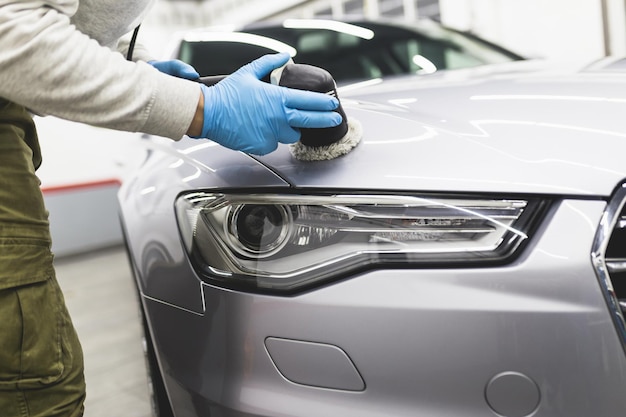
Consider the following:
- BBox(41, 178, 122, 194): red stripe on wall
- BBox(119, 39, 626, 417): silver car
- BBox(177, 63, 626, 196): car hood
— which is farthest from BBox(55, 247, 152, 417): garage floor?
BBox(177, 63, 626, 196): car hood

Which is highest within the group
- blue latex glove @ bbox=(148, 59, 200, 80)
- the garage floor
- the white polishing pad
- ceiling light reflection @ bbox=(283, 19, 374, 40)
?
ceiling light reflection @ bbox=(283, 19, 374, 40)

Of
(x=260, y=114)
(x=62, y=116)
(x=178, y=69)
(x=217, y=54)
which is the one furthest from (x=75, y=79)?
(x=217, y=54)

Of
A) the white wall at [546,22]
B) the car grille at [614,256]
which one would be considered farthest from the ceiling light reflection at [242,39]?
the white wall at [546,22]

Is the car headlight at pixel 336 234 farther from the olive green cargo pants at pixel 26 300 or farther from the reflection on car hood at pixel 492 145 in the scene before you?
the olive green cargo pants at pixel 26 300

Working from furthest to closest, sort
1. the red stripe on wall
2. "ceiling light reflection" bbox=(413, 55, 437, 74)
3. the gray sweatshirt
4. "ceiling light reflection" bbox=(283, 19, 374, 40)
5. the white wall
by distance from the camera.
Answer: the white wall → the red stripe on wall → "ceiling light reflection" bbox=(283, 19, 374, 40) → "ceiling light reflection" bbox=(413, 55, 437, 74) → the gray sweatshirt

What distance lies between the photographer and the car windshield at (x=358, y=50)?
6.98 ft

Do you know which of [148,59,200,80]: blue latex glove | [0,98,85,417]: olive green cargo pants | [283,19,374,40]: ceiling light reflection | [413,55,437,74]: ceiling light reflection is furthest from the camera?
[283,19,374,40]: ceiling light reflection

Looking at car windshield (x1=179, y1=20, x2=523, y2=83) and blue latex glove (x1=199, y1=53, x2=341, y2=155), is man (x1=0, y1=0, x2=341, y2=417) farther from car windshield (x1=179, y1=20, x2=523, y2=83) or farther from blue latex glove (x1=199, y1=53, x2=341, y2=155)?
car windshield (x1=179, y1=20, x2=523, y2=83)

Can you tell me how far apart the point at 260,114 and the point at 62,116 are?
0.96 feet

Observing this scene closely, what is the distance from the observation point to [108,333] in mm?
2654

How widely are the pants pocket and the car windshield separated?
125 centimetres

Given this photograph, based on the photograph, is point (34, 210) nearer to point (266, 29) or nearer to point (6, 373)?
point (6, 373)

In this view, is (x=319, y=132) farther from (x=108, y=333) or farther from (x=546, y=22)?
(x=546, y=22)

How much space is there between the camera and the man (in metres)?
0.80
